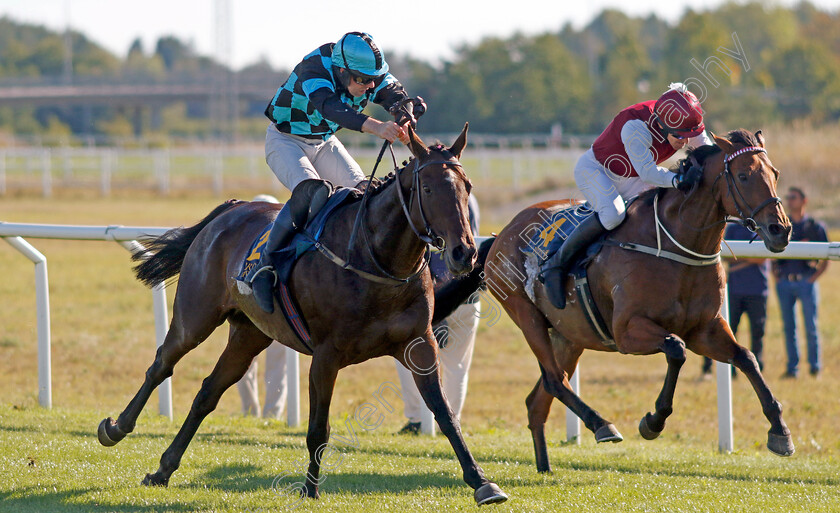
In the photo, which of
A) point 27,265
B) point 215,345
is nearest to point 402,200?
point 215,345

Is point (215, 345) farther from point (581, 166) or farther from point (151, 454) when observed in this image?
point (581, 166)

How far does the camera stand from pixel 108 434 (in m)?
5.67

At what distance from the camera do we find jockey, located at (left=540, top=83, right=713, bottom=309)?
5.47 metres

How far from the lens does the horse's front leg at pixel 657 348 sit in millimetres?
5051

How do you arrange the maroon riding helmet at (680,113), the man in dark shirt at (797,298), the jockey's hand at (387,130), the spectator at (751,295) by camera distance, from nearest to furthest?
the jockey's hand at (387,130) < the maroon riding helmet at (680,113) < the spectator at (751,295) < the man in dark shirt at (797,298)

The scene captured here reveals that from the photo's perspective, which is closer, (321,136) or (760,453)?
(321,136)

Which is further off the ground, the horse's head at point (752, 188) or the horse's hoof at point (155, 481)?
the horse's head at point (752, 188)

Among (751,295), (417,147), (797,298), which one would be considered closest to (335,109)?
(417,147)

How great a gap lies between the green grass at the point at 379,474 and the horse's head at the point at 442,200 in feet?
4.54

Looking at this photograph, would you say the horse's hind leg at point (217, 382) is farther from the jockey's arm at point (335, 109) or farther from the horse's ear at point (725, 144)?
the horse's ear at point (725, 144)

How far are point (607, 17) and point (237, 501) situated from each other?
86.8 m

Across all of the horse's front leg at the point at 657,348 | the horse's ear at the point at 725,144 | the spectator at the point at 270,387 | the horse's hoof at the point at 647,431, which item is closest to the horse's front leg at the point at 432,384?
the horse's front leg at the point at 657,348

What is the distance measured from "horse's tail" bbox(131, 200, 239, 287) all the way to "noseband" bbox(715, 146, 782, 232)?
2931mm

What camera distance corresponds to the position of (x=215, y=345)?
11727 millimetres
